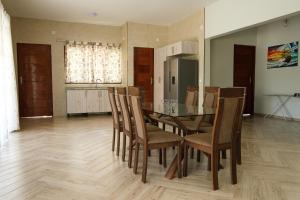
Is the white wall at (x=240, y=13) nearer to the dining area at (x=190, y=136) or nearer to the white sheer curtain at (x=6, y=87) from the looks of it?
the dining area at (x=190, y=136)

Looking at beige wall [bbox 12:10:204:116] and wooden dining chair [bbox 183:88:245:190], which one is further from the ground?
beige wall [bbox 12:10:204:116]

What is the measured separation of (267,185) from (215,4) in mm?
4385

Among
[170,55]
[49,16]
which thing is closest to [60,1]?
[49,16]

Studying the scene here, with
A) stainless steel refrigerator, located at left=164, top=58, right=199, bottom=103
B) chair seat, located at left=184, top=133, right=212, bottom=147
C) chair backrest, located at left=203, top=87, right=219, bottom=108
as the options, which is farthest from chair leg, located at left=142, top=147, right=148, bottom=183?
stainless steel refrigerator, located at left=164, top=58, right=199, bottom=103

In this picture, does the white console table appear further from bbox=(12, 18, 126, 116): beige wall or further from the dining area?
bbox=(12, 18, 126, 116): beige wall

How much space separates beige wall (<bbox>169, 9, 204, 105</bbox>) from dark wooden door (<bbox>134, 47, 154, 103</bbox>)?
977 millimetres

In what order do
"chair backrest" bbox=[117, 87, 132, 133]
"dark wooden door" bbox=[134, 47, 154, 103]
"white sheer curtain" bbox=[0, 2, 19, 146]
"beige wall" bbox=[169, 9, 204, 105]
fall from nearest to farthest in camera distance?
"chair backrest" bbox=[117, 87, 132, 133]
"white sheer curtain" bbox=[0, 2, 19, 146]
"beige wall" bbox=[169, 9, 204, 105]
"dark wooden door" bbox=[134, 47, 154, 103]

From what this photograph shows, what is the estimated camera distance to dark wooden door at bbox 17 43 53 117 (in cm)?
684

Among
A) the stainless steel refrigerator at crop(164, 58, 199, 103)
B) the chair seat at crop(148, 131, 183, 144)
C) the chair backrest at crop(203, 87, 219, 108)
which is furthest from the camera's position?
the stainless steel refrigerator at crop(164, 58, 199, 103)

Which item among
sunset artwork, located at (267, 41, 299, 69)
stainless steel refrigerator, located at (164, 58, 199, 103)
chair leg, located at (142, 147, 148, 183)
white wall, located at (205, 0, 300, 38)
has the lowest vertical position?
chair leg, located at (142, 147, 148, 183)

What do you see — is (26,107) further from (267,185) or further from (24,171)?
(267,185)

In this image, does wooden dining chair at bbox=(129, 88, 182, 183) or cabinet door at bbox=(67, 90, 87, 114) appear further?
cabinet door at bbox=(67, 90, 87, 114)

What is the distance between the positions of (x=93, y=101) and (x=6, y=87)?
9.34ft

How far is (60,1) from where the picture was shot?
A: 17.6ft
